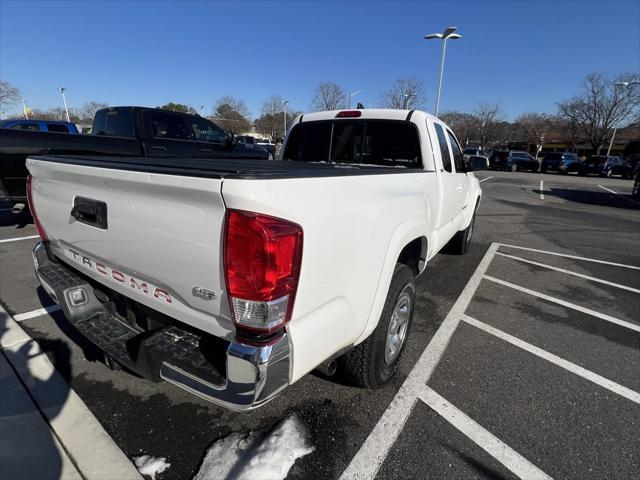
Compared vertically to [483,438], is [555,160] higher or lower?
higher

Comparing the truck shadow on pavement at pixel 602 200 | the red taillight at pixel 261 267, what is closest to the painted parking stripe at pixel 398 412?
the red taillight at pixel 261 267

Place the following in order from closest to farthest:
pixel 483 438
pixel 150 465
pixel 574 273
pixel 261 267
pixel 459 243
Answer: pixel 261 267
pixel 150 465
pixel 483 438
pixel 574 273
pixel 459 243

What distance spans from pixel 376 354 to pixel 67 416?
2003 mm

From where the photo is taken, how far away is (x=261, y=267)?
4.37ft

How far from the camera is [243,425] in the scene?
7.03 ft

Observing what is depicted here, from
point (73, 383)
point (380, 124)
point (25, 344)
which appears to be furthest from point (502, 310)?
point (25, 344)

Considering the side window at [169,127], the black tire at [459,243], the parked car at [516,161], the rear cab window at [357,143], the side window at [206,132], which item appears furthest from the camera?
the parked car at [516,161]

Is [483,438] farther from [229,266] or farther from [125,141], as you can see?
[125,141]

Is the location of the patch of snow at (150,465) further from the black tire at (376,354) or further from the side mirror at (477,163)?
the side mirror at (477,163)

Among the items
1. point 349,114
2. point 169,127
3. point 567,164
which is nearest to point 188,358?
point 349,114

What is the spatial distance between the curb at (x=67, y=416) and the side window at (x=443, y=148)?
3604 mm

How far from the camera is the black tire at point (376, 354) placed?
2205 millimetres

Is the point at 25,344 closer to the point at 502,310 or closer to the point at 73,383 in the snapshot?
the point at 73,383

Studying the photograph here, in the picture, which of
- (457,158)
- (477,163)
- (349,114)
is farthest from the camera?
(477,163)
